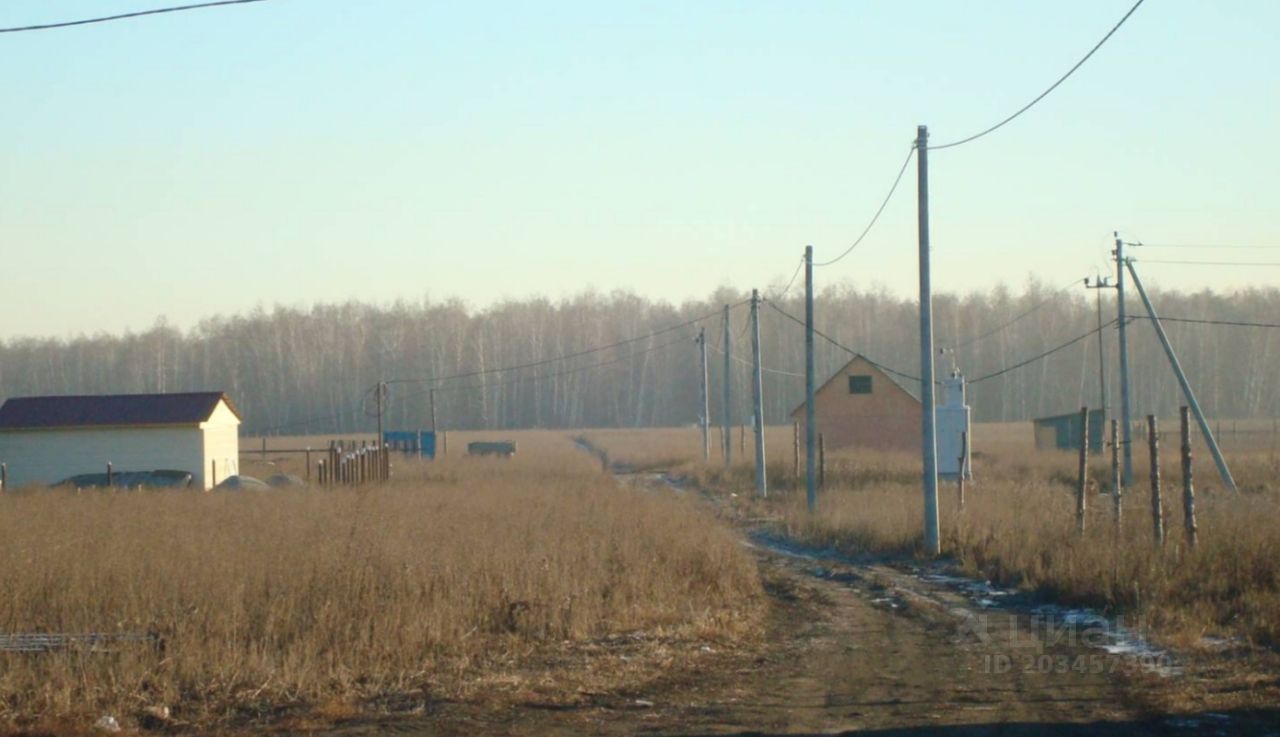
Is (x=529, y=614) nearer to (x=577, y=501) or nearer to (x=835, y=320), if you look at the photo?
(x=577, y=501)

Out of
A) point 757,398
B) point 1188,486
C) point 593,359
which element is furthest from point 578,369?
point 1188,486

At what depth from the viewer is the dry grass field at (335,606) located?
869 centimetres

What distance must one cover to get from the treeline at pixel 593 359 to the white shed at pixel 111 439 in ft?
178

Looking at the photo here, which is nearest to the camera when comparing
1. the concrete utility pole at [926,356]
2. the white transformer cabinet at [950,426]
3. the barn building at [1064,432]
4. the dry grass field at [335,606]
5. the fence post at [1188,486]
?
the dry grass field at [335,606]

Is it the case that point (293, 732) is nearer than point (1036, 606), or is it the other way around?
point (293, 732)

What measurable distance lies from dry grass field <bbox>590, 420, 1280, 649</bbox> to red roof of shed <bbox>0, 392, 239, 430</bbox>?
748 inches

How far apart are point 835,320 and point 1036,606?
99.8 metres

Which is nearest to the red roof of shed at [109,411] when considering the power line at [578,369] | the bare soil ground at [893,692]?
the bare soil ground at [893,692]

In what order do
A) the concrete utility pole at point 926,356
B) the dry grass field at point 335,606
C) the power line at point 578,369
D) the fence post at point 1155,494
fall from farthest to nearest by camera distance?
1. the power line at point 578,369
2. the concrete utility pole at point 926,356
3. the fence post at point 1155,494
4. the dry grass field at point 335,606

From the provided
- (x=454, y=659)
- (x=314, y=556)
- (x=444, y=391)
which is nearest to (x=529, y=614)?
(x=454, y=659)

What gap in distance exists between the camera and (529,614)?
11148 millimetres

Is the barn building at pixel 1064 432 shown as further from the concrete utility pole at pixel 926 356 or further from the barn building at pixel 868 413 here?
the concrete utility pole at pixel 926 356

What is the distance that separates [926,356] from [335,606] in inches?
457

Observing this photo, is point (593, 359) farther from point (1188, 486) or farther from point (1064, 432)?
point (1188, 486)
